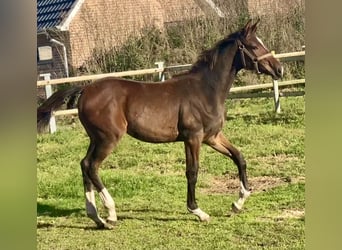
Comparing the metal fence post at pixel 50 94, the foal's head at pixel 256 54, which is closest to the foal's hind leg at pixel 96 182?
the metal fence post at pixel 50 94

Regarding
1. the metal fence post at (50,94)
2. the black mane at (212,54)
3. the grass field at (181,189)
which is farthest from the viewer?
the metal fence post at (50,94)

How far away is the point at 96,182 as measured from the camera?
3.39 meters

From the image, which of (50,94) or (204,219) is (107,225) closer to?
(204,219)

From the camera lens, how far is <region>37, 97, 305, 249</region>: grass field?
10.7 feet

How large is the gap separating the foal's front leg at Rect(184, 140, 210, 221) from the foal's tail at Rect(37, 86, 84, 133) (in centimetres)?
68

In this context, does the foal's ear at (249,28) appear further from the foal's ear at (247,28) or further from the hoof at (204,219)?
the hoof at (204,219)

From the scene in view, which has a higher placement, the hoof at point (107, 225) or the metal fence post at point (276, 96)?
the metal fence post at point (276, 96)

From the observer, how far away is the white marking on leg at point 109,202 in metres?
3.39

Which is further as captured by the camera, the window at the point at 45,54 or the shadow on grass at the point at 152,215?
the window at the point at 45,54

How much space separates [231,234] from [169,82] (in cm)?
89

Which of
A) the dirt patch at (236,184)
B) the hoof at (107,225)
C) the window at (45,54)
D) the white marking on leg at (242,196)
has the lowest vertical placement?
the hoof at (107,225)

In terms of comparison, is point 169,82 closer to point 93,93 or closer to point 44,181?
point 93,93

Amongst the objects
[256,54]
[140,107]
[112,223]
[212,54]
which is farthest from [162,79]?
[112,223]

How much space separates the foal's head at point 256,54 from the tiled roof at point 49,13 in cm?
99
